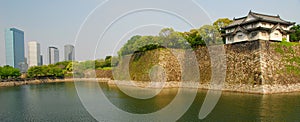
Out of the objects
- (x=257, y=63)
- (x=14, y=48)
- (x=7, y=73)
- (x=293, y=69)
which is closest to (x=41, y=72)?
(x=7, y=73)

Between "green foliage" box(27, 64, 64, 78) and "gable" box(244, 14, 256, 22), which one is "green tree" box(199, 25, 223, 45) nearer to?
"gable" box(244, 14, 256, 22)

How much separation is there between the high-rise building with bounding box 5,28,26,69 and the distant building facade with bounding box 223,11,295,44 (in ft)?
462

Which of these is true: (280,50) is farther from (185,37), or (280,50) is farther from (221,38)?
(185,37)

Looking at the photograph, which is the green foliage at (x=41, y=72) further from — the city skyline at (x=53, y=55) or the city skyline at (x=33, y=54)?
the city skyline at (x=33, y=54)

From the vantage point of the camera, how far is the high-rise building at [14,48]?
143500 mm

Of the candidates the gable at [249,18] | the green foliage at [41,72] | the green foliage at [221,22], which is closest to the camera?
the gable at [249,18]

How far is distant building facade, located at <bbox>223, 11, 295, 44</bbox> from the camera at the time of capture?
2278 cm

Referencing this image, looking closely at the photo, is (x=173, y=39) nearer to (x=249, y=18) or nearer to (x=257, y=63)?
(x=249, y=18)

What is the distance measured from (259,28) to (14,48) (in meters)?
153

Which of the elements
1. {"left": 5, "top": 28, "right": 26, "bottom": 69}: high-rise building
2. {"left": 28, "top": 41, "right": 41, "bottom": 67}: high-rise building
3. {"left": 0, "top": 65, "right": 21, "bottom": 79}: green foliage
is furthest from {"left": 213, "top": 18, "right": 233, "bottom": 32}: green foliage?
{"left": 5, "top": 28, "right": 26, "bottom": 69}: high-rise building

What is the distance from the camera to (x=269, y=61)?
16812mm

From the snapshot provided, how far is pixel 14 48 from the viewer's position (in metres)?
146

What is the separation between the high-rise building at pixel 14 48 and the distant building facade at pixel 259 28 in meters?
141

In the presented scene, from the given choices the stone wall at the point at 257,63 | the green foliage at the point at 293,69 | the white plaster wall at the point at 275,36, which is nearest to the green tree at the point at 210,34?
the white plaster wall at the point at 275,36
